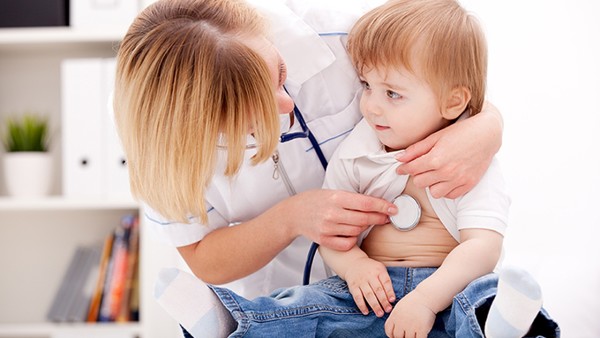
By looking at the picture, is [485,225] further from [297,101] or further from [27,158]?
[27,158]

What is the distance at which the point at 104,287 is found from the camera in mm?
2412

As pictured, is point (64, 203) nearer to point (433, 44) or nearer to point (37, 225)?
point (37, 225)

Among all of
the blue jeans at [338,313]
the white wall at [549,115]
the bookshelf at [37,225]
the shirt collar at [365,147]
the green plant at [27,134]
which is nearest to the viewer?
the blue jeans at [338,313]

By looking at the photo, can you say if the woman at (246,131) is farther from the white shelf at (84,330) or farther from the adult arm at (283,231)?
the white shelf at (84,330)

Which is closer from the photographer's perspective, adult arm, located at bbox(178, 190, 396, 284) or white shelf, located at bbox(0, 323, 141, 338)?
adult arm, located at bbox(178, 190, 396, 284)

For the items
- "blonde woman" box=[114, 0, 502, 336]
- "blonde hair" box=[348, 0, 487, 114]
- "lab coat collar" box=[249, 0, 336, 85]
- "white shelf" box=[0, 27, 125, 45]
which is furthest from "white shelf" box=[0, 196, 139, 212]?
"blonde hair" box=[348, 0, 487, 114]

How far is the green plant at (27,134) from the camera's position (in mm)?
2463

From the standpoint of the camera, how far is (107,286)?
2410mm

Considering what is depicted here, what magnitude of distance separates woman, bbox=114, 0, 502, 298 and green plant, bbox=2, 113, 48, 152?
47.9 inches

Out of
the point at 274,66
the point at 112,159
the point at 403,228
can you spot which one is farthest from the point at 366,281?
the point at 112,159

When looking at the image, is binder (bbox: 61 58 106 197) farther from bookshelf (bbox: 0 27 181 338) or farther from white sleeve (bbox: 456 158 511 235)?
white sleeve (bbox: 456 158 511 235)

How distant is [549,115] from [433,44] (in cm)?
117

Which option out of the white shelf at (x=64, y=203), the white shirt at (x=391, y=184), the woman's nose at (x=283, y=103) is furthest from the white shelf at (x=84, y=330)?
the woman's nose at (x=283, y=103)

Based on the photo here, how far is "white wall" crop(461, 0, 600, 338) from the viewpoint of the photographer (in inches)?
86.6
